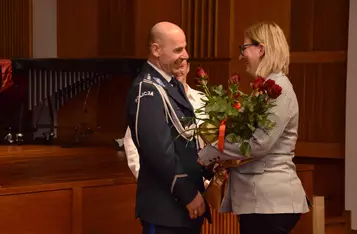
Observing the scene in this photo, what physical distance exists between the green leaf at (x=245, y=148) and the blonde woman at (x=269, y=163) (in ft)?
0.06

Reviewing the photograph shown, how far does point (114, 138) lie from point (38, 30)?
164 centimetres

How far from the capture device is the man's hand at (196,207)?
101 inches

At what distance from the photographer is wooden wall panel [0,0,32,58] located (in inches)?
301

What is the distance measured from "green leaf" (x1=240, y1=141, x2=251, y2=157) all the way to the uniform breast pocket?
0.10 metres

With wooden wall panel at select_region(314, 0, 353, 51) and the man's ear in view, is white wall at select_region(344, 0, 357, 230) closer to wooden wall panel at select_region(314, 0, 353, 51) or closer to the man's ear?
wooden wall panel at select_region(314, 0, 353, 51)

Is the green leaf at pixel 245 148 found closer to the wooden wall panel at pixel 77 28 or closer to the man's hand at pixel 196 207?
the man's hand at pixel 196 207

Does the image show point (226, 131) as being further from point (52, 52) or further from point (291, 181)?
point (52, 52)

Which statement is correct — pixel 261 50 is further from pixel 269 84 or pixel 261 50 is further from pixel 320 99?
pixel 320 99

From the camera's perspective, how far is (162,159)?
254 centimetres

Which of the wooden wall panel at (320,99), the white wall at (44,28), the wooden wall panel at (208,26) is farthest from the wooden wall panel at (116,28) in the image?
the wooden wall panel at (320,99)

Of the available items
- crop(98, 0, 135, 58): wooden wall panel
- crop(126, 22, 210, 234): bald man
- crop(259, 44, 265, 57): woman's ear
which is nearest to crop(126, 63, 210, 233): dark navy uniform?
crop(126, 22, 210, 234): bald man

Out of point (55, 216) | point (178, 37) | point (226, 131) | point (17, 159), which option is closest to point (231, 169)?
point (226, 131)

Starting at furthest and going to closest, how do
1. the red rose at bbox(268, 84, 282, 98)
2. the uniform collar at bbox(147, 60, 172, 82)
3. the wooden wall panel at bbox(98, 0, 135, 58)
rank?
the wooden wall panel at bbox(98, 0, 135, 58) < the uniform collar at bbox(147, 60, 172, 82) < the red rose at bbox(268, 84, 282, 98)

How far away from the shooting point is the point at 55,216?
12.0 feet
